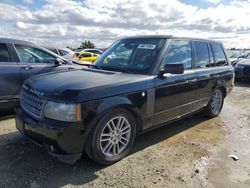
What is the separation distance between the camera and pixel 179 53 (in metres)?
4.82

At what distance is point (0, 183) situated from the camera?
3244mm

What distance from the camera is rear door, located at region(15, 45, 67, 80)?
5785 millimetres

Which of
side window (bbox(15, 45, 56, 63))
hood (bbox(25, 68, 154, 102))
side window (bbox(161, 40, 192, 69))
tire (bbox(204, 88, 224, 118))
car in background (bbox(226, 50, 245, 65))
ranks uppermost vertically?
side window (bbox(161, 40, 192, 69))

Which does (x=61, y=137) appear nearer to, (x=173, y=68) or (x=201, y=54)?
(x=173, y=68)

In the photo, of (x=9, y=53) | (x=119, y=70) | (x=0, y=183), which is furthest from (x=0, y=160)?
(x=9, y=53)

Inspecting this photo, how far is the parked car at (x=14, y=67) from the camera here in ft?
18.1

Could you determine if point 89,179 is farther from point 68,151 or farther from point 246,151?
point 246,151

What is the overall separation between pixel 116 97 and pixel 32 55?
323 cm

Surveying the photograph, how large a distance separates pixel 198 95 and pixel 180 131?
78 cm

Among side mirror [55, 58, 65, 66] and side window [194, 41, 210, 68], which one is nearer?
side window [194, 41, 210, 68]

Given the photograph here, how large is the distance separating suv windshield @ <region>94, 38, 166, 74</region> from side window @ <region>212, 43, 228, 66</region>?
186 centimetres

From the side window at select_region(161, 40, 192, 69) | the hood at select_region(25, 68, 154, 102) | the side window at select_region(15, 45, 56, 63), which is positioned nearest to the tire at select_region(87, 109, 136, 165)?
the hood at select_region(25, 68, 154, 102)

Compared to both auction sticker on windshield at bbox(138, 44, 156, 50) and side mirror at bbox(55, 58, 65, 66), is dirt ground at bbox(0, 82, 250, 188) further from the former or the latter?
side mirror at bbox(55, 58, 65, 66)

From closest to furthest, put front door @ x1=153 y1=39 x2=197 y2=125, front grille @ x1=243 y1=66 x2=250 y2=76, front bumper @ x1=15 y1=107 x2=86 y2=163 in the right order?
1. front bumper @ x1=15 y1=107 x2=86 y2=163
2. front door @ x1=153 y1=39 x2=197 y2=125
3. front grille @ x1=243 y1=66 x2=250 y2=76
